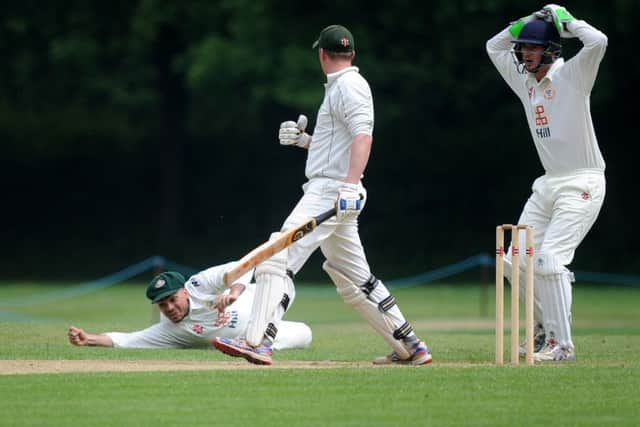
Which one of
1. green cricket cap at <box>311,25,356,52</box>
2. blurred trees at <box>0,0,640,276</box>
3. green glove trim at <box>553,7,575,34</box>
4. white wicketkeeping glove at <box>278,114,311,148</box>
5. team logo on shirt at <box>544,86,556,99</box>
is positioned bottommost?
blurred trees at <box>0,0,640,276</box>

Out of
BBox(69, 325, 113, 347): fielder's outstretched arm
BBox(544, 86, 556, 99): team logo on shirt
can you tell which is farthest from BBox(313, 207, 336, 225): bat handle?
BBox(69, 325, 113, 347): fielder's outstretched arm

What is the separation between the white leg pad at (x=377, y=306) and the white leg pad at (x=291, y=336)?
1.46 m

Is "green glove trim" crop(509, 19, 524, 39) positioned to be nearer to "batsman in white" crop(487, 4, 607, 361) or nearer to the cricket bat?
"batsman in white" crop(487, 4, 607, 361)

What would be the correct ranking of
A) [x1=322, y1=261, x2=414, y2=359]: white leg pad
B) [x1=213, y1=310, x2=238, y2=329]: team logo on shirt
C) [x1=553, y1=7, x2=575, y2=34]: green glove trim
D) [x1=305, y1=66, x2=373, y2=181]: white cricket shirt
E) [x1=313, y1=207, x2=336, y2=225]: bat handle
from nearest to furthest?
1. [x1=313, y1=207, x2=336, y2=225]: bat handle
2. [x1=305, y1=66, x2=373, y2=181]: white cricket shirt
3. [x1=322, y1=261, x2=414, y2=359]: white leg pad
4. [x1=553, y1=7, x2=575, y2=34]: green glove trim
5. [x1=213, y1=310, x2=238, y2=329]: team logo on shirt

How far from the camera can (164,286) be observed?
904 cm

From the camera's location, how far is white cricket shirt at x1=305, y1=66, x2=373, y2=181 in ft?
25.6

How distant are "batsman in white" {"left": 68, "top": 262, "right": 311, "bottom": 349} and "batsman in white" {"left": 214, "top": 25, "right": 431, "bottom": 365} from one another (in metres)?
1.09

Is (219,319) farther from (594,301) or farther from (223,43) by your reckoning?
(223,43)

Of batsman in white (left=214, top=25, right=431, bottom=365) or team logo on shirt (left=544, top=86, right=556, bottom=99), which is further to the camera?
team logo on shirt (left=544, top=86, right=556, bottom=99)

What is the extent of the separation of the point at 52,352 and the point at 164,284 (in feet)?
2.97

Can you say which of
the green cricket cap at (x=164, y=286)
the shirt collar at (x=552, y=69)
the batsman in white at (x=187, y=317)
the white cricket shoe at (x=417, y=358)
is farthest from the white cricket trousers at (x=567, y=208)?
the green cricket cap at (x=164, y=286)

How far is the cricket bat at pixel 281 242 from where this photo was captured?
25.2 ft

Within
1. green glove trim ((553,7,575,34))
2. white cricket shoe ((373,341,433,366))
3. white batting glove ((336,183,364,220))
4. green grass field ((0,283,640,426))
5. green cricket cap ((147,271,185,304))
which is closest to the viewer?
green grass field ((0,283,640,426))

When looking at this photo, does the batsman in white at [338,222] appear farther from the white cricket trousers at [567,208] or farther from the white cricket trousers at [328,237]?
the white cricket trousers at [567,208]
